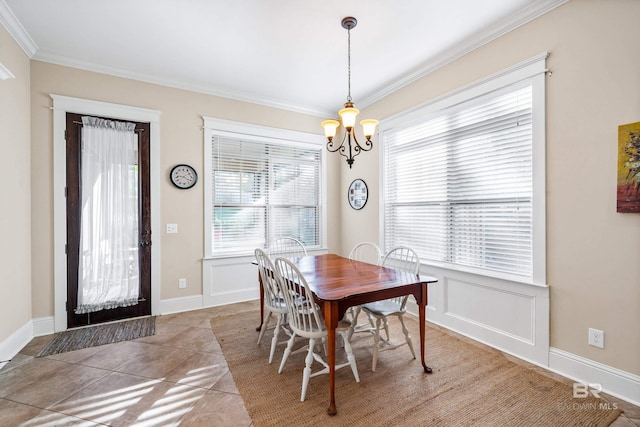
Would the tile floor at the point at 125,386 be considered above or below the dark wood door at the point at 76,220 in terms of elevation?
below

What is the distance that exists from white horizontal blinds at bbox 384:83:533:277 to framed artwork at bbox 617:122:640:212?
0.56 m

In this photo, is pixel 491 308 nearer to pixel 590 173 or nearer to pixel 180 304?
pixel 590 173

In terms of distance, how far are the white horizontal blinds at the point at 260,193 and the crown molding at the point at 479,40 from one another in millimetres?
1711

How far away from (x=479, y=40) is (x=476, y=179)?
1301 mm

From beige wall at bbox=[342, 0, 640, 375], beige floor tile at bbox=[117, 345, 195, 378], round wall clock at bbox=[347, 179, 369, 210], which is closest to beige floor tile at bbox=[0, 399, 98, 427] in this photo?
beige floor tile at bbox=[117, 345, 195, 378]

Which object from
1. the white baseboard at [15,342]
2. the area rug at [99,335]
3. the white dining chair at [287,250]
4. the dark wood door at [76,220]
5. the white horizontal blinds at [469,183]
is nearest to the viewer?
the white baseboard at [15,342]

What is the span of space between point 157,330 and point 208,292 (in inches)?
32.2

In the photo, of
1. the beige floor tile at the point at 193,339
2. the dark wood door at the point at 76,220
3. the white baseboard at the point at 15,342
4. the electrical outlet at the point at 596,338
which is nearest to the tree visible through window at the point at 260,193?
the dark wood door at the point at 76,220

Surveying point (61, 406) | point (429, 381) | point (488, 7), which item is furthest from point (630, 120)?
point (61, 406)

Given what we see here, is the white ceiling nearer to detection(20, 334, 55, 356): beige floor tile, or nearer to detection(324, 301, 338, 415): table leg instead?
detection(324, 301, 338, 415): table leg

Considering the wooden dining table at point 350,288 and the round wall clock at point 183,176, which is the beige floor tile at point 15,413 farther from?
the round wall clock at point 183,176

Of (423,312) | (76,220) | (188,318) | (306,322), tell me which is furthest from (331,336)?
(76,220)

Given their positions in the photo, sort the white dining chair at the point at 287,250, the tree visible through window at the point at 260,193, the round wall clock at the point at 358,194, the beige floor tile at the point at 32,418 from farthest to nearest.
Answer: the round wall clock at the point at 358,194
the tree visible through window at the point at 260,193
the white dining chair at the point at 287,250
the beige floor tile at the point at 32,418

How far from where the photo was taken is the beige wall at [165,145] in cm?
300
